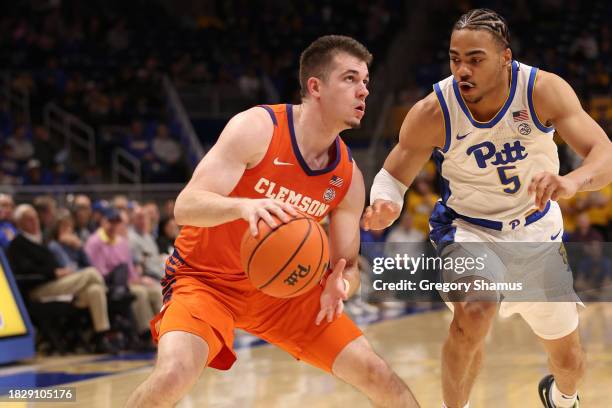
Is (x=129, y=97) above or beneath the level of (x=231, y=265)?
beneath

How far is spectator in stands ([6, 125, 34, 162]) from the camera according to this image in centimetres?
1458

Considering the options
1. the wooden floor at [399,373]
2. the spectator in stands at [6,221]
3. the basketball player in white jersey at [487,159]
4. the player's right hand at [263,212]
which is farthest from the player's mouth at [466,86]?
the spectator in stands at [6,221]

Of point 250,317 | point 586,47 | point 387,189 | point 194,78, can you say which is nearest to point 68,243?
point 387,189

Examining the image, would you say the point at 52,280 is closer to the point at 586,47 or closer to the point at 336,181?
the point at 336,181

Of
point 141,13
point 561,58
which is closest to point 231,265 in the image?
point 561,58

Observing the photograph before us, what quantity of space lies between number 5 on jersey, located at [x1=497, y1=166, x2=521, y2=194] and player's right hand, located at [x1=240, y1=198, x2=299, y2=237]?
1.50m

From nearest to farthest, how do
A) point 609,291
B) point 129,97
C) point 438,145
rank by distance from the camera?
1. point 438,145
2. point 609,291
3. point 129,97

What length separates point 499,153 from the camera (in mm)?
4699

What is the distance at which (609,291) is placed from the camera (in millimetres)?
13219

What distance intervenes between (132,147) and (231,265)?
12459 mm

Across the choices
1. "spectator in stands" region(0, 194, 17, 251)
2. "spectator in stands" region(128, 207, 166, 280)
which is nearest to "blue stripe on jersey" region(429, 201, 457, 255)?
"spectator in stands" region(128, 207, 166, 280)

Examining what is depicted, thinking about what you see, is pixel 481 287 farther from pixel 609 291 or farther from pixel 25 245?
pixel 609 291

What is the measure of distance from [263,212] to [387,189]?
1374 millimetres

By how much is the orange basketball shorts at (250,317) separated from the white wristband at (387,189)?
0.72 m
